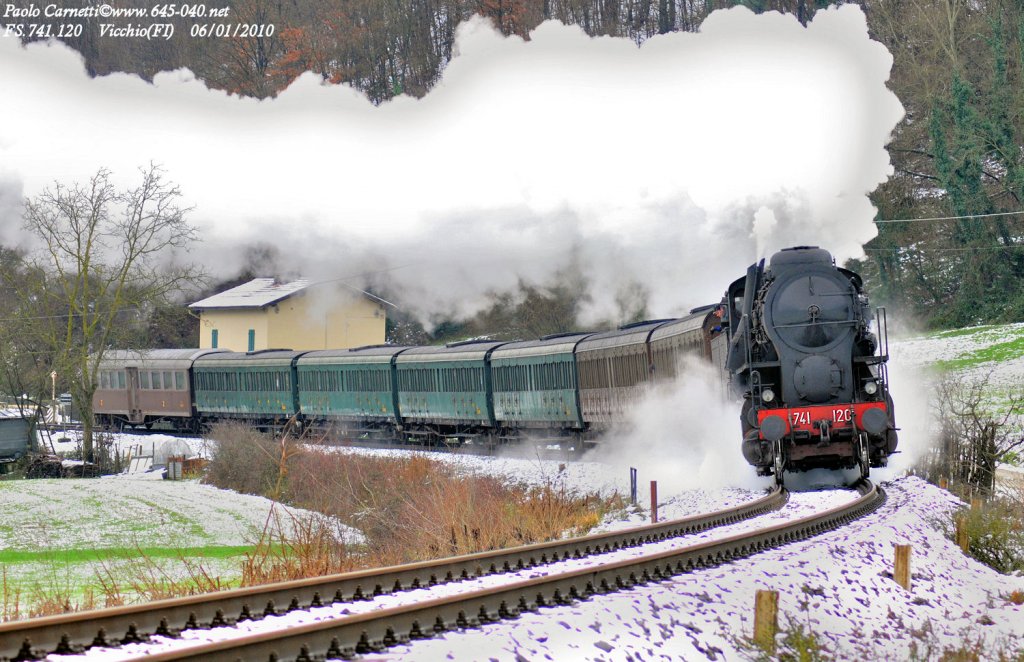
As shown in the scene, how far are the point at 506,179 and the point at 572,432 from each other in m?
6.41

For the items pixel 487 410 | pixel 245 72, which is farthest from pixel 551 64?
pixel 245 72

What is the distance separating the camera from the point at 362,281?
36.8 metres

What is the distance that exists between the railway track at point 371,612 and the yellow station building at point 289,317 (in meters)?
37.5

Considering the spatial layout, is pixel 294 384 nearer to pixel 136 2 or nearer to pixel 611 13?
pixel 611 13

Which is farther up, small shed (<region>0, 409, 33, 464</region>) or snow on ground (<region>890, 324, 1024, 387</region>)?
snow on ground (<region>890, 324, 1024, 387</region>)

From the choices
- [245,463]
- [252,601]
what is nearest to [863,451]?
[252,601]

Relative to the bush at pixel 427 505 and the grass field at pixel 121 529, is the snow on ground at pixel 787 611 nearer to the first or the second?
the bush at pixel 427 505

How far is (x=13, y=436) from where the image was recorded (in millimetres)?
31281

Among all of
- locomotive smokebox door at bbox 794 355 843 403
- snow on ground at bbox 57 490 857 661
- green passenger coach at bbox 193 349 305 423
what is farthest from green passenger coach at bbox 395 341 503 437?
snow on ground at bbox 57 490 857 661

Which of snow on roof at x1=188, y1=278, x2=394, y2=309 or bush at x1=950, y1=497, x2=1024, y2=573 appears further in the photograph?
snow on roof at x1=188, y1=278, x2=394, y2=309

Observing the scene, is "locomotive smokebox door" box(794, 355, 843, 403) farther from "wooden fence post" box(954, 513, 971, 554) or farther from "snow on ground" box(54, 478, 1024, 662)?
"wooden fence post" box(954, 513, 971, 554)

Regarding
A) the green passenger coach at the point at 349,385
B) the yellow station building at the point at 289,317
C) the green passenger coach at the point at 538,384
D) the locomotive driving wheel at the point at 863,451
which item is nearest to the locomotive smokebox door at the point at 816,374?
the locomotive driving wheel at the point at 863,451

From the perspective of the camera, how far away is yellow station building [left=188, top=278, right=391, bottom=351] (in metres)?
48.8

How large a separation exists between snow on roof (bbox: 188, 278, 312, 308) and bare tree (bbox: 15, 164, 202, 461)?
11806 millimetres
